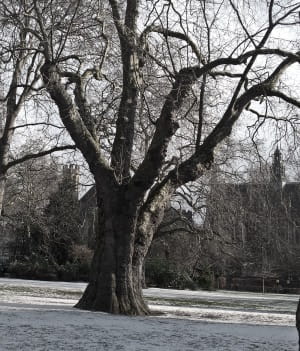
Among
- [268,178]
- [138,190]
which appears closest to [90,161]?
[138,190]

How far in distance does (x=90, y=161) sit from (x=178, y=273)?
2125 cm

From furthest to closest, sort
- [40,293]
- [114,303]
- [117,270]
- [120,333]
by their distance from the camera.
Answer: [40,293] → [117,270] → [114,303] → [120,333]

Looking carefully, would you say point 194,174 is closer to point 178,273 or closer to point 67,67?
point 67,67

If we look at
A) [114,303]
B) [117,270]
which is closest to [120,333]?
[114,303]

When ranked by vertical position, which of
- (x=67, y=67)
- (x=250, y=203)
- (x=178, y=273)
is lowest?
(x=178, y=273)

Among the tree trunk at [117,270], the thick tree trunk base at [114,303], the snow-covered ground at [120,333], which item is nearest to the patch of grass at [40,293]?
the thick tree trunk base at [114,303]

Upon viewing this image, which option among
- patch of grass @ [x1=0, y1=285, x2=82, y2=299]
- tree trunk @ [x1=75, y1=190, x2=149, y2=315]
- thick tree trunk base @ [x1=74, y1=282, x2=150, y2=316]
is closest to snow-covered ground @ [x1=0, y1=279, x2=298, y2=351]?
thick tree trunk base @ [x1=74, y1=282, x2=150, y2=316]

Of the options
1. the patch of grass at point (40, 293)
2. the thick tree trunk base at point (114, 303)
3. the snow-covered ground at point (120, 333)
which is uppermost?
the patch of grass at point (40, 293)

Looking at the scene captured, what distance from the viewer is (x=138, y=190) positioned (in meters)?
15.1

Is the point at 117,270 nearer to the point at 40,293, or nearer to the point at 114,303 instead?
the point at 114,303

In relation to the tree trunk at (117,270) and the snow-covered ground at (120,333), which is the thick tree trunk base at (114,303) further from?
the snow-covered ground at (120,333)

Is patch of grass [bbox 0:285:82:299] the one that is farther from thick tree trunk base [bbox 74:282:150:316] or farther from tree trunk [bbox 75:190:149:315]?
tree trunk [bbox 75:190:149:315]

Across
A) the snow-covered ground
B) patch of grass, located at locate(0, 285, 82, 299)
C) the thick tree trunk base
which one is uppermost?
patch of grass, located at locate(0, 285, 82, 299)

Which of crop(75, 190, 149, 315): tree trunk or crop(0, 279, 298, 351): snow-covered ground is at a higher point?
crop(75, 190, 149, 315): tree trunk
